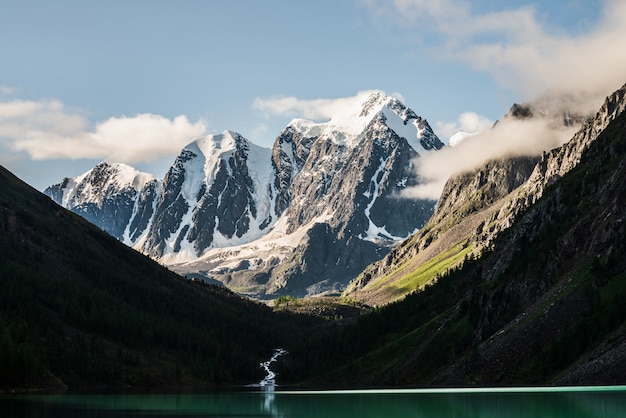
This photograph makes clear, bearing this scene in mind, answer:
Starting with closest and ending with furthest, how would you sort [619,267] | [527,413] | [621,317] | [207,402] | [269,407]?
[527,413] → [269,407] → [621,317] → [207,402] → [619,267]

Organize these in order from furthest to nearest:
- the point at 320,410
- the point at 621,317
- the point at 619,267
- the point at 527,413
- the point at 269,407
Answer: the point at 619,267
the point at 621,317
the point at 269,407
the point at 320,410
the point at 527,413

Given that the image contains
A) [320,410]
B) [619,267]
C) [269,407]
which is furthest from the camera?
[619,267]

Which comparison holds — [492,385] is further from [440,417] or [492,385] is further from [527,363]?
[440,417]

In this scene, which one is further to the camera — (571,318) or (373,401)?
(571,318)

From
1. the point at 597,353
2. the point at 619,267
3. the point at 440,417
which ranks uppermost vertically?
the point at 619,267

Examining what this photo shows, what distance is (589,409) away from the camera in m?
117

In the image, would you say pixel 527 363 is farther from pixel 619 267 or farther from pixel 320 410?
pixel 320 410

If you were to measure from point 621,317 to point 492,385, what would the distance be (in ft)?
118

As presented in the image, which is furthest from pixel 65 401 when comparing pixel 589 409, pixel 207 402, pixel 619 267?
pixel 619 267

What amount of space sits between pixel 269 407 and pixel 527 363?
2519 inches

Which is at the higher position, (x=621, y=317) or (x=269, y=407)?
(x=621, y=317)

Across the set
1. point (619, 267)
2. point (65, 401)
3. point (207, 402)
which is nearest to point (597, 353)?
point (619, 267)

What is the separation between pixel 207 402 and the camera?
A: 185m

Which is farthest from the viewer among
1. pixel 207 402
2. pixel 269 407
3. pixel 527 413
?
pixel 207 402
